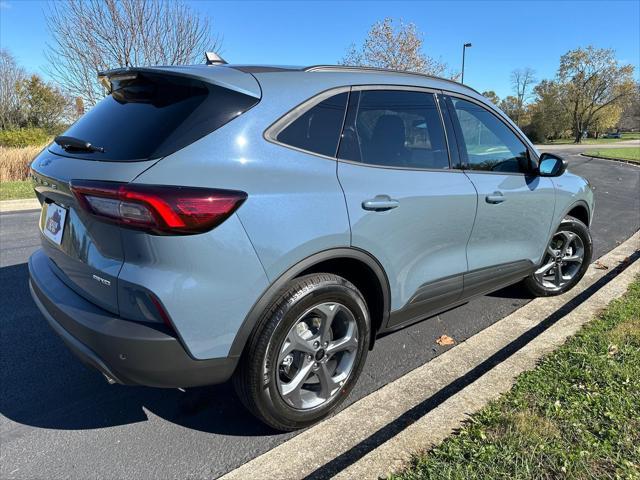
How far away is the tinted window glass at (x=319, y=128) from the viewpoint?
222 cm

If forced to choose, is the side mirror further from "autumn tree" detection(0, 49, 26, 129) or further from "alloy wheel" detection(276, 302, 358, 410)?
"autumn tree" detection(0, 49, 26, 129)

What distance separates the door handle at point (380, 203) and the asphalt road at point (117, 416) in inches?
47.1

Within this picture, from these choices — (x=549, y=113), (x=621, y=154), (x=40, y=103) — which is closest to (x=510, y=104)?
(x=549, y=113)

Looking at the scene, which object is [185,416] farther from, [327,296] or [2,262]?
[2,262]

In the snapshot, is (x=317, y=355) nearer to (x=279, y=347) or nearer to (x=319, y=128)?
(x=279, y=347)

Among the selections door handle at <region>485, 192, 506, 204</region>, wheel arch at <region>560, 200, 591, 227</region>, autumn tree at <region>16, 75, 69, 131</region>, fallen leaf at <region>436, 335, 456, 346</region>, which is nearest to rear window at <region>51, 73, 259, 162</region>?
door handle at <region>485, 192, 506, 204</region>

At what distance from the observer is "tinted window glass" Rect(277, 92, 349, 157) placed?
222cm

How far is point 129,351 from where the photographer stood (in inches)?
74.5

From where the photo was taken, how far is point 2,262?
17.1 feet

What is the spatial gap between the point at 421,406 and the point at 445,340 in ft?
3.18

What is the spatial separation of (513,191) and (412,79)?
1.18 m

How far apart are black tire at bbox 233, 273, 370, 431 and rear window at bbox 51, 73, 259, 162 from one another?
0.84m

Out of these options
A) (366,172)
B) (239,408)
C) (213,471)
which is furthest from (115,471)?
(366,172)

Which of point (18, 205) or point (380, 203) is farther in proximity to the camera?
point (18, 205)
